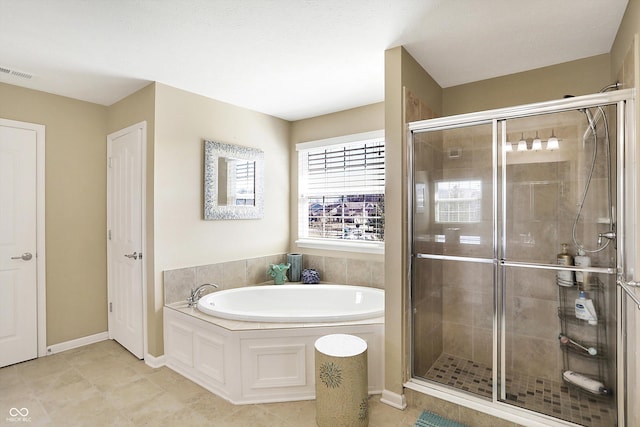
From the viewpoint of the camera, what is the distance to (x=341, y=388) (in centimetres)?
198

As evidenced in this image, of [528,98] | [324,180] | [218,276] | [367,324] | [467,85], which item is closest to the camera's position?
[367,324]

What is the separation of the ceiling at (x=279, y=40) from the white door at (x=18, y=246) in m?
0.59

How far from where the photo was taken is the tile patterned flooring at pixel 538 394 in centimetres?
185

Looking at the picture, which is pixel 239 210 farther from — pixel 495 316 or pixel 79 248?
pixel 495 316

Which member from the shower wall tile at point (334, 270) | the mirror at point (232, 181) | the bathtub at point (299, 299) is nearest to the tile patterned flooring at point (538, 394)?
the bathtub at point (299, 299)

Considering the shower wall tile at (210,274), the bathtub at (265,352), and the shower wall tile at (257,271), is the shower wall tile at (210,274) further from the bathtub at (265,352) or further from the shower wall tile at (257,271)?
the bathtub at (265,352)

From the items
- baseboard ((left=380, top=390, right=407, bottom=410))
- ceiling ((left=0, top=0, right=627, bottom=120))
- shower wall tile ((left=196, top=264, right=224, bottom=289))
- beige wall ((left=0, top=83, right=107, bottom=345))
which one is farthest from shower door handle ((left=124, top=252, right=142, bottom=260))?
baseboard ((left=380, top=390, right=407, bottom=410))

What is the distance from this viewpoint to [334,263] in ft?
11.9

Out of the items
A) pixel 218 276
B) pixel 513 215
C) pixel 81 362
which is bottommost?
pixel 81 362

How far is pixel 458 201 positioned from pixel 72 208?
3629 millimetres

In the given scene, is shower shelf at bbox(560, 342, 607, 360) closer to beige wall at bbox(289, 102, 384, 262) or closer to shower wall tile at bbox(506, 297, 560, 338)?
shower wall tile at bbox(506, 297, 560, 338)

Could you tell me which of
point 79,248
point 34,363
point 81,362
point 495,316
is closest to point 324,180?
point 495,316

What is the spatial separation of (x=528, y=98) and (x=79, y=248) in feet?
14.4

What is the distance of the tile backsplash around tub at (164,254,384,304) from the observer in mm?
2959
